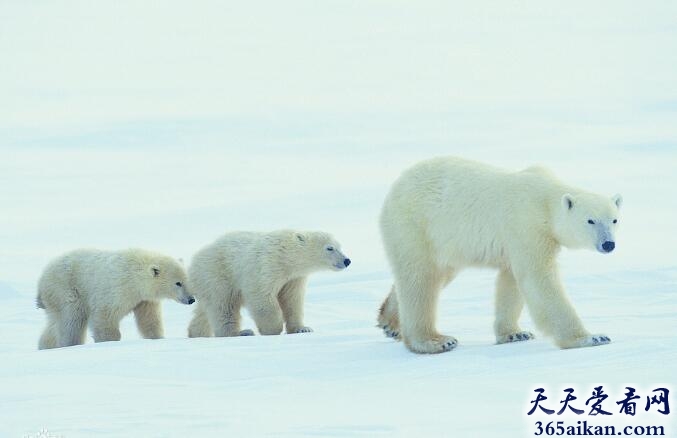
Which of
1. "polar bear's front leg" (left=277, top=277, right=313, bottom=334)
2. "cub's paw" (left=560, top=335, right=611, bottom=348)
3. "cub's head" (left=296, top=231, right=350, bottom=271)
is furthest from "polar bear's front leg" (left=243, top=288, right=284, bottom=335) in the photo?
"cub's paw" (left=560, top=335, right=611, bottom=348)

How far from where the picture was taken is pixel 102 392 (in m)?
7.32

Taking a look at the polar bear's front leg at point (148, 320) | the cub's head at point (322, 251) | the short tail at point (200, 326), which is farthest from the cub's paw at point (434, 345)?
the polar bear's front leg at point (148, 320)

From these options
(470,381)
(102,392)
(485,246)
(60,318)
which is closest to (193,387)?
(102,392)

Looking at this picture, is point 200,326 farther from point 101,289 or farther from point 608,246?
point 608,246

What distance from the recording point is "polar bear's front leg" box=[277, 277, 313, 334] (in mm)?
11508

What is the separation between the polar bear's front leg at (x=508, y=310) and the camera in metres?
8.66

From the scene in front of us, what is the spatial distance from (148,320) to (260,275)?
164 centimetres

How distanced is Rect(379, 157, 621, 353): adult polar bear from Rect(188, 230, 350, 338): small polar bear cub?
2140 millimetres

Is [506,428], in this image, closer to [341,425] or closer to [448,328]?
[341,425]

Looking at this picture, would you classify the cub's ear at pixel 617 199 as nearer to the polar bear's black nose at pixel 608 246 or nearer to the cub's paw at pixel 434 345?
the polar bear's black nose at pixel 608 246

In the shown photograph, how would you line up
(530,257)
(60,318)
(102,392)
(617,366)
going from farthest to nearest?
(60,318)
(530,257)
(102,392)
(617,366)

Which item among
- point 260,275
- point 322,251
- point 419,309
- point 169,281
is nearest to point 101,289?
point 169,281

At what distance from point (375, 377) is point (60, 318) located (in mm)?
5077

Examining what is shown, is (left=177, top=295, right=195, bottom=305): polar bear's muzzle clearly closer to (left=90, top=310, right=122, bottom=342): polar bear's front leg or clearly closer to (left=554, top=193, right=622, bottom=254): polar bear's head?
(left=90, top=310, right=122, bottom=342): polar bear's front leg
